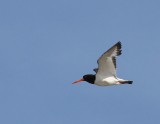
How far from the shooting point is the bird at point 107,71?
5228 cm

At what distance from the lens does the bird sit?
52.3 metres

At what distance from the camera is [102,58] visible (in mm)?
52750

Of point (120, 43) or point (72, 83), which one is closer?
point (120, 43)

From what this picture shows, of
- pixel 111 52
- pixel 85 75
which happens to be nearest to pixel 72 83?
pixel 85 75

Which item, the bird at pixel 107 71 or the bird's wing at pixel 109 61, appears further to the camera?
the bird at pixel 107 71

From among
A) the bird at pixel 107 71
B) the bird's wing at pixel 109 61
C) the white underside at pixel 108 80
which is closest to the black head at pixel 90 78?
the bird at pixel 107 71

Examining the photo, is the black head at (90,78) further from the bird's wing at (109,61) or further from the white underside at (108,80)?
the bird's wing at (109,61)

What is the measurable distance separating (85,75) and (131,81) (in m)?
2.90

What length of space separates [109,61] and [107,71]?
97 centimetres

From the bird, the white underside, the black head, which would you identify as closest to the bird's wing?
the bird

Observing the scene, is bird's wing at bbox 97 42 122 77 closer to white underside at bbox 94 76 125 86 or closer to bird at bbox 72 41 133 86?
bird at bbox 72 41 133 86

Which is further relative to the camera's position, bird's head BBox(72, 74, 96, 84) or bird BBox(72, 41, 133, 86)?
bird's head BBox(72, 74, 96, 84)

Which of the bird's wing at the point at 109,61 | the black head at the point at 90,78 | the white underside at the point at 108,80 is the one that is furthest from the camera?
the black head at the point at 90,78

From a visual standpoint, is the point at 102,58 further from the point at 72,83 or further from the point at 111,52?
the point at 72,83
